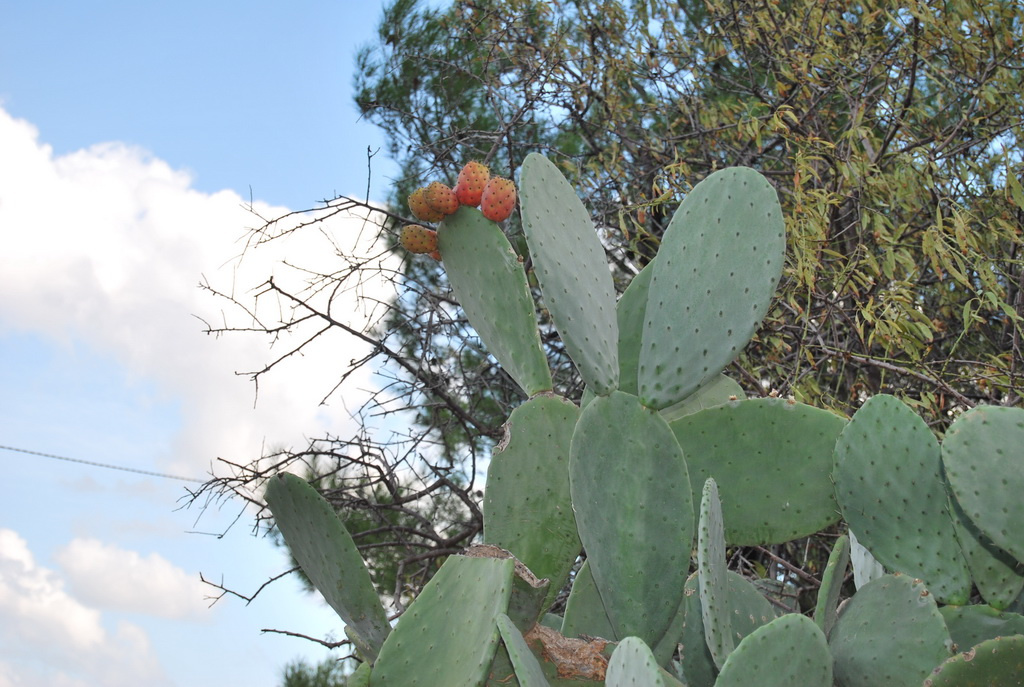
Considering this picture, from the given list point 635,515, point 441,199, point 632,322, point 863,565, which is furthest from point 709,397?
point 441,199

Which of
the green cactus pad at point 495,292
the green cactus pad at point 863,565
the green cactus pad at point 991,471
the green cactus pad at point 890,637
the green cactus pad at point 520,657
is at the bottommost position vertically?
the green cactus pad at point 890,637

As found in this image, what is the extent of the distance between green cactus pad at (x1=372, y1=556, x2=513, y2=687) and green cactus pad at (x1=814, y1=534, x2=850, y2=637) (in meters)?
0.46

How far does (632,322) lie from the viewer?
1.57 m

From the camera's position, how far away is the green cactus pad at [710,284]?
1.31 metres

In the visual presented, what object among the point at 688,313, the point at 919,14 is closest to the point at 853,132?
the point at 919,14

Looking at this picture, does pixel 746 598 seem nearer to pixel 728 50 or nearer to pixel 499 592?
pixel 499 592

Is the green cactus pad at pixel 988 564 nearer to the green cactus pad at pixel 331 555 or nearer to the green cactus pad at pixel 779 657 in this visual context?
the green cactus pad at pixel 779 657

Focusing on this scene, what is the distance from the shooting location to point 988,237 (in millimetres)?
2699

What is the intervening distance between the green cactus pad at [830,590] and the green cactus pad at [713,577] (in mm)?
190

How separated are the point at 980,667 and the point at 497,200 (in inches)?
40.5

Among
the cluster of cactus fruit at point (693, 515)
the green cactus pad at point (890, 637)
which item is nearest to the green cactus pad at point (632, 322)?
the cluster of cactus fruit at point (693, 515)

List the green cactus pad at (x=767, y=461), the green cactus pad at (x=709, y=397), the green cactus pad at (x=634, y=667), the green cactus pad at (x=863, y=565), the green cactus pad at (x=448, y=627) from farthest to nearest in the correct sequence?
the green cactus pad at (x=709, y=397) < the green cactus pad at (x=863, y=565) < the green cactus pad at (x=767, y=461) < the green cactus pad at (x=448, y=627) < the green cactus pad at (x=634, y=667)

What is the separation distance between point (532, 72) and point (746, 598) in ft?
5.87

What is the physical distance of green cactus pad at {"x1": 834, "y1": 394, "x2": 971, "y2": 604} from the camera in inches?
49.3
